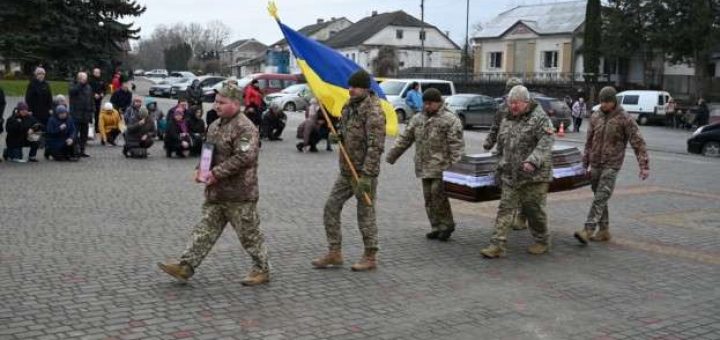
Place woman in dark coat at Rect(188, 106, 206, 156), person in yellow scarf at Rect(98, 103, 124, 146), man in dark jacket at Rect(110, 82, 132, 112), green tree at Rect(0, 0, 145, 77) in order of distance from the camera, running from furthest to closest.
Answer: green tree at Rect(0, 0, 145, 77) → man in dark jacket at Rect(110, 82, 132, 112) → person in yellow scarf at Rect(98, 103, 124, 146) → woman in dark coat at Rect(188, 106, 206, 156)

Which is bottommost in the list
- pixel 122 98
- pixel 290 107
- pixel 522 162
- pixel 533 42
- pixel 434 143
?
pixel 290 107

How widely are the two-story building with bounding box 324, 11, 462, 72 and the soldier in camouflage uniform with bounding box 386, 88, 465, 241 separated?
70845 millimetres

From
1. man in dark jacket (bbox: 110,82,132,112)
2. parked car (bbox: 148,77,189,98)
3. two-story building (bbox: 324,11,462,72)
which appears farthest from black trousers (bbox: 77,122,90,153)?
two-story building (bbox: 324,11,462,72)

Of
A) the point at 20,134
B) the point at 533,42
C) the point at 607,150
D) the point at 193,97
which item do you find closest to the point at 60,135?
the point at 20,134

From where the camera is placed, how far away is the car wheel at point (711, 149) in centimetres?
2103

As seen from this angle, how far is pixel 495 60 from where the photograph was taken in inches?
2672

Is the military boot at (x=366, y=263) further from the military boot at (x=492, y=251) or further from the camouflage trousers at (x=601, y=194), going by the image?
the camouflage trousers at (x=601, y=194)

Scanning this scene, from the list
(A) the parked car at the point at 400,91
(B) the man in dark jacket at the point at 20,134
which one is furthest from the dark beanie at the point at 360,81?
(A) the parked car at the point at 400,91

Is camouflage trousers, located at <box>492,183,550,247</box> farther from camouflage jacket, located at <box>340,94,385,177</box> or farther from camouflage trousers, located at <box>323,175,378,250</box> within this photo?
camouflage jacket, located at <box>340,94,385,177</box>

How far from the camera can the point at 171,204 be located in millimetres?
10477

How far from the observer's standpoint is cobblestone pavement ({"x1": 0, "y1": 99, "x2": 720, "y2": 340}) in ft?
18.1

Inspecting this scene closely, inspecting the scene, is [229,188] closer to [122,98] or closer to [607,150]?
[607,150]

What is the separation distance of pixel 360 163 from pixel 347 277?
102 cm

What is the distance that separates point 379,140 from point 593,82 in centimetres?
4778
